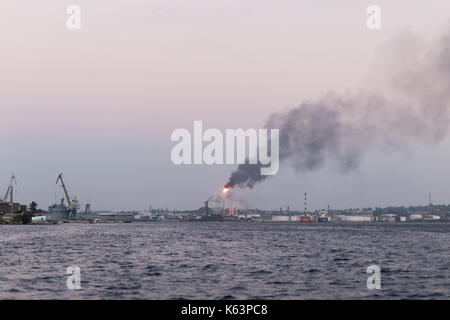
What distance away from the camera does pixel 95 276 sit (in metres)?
51.8

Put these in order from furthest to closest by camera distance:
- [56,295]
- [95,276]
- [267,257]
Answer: [267,257], [95,276], [56,295]

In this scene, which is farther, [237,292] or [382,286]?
[382,286]

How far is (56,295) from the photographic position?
39875 millimetres
